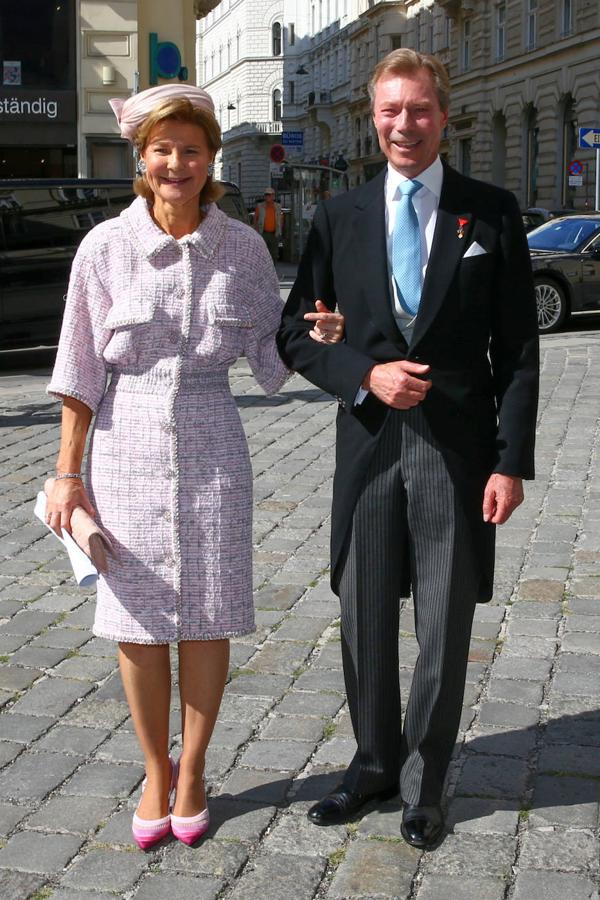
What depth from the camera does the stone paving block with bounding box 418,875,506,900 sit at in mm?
3289

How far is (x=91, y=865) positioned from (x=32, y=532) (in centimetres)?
380


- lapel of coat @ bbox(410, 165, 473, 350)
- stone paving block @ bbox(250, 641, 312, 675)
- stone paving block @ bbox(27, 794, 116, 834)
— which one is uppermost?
lapel of coat @ bbox(410, 165, 473, 350)

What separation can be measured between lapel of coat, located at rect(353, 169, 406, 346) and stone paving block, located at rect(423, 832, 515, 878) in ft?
4.16

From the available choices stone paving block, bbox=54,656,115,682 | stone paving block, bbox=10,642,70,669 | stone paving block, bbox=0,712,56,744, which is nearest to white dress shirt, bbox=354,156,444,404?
stone paving block, bbox=0,712,56,744

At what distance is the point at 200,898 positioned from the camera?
10.8ft

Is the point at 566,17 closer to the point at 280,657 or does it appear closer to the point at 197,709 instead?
the point at 280,657

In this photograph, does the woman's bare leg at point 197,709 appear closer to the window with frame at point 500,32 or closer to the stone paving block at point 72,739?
the stone paving block at point 72,739

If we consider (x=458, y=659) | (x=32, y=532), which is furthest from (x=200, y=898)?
(x=32, y=532)

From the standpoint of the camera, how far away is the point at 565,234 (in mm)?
18016

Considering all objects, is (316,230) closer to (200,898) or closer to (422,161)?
(422,161)

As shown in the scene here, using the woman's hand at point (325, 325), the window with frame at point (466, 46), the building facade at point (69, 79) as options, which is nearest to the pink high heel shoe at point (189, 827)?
the woman's hand at point (325, 325)

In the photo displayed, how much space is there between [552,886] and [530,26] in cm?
4773

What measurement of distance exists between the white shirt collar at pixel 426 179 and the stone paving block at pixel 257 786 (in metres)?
1.63

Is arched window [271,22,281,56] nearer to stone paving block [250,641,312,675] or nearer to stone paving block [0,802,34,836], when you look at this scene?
stone paving block [250,641,312,675]
